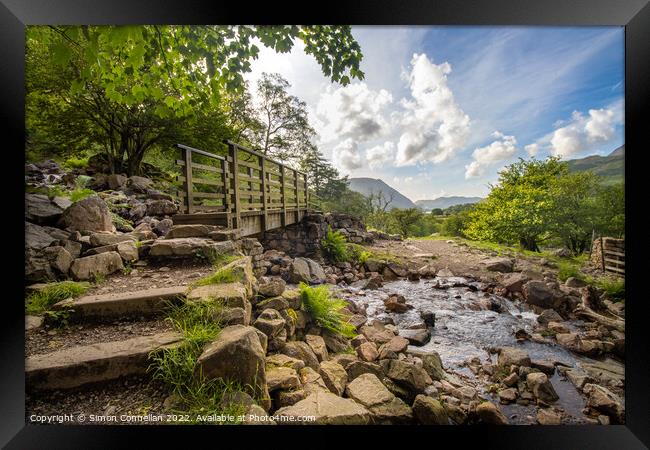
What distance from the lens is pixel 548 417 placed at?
85.8 inches

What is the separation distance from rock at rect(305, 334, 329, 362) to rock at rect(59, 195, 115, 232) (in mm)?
3191

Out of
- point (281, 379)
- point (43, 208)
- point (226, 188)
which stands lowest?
point (281, 379)

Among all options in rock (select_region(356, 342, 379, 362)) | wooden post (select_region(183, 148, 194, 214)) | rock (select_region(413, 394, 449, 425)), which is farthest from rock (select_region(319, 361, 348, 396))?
wooden post (select_region(183, 148, 194, 214))

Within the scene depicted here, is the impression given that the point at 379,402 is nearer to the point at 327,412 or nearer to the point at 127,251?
the point at 327,412

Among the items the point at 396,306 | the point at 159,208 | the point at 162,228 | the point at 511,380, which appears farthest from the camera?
the point at 159,208

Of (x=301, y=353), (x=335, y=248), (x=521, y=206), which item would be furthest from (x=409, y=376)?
(x=335, y=248)

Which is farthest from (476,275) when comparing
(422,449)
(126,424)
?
(126,424)

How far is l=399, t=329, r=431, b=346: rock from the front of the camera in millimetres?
3385

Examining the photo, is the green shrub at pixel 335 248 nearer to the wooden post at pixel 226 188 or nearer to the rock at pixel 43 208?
the wooden post at pixel 226 188

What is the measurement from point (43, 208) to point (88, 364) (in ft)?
8.99

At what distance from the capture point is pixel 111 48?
6.77ft

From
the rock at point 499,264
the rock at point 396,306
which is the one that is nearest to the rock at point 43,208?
the rock at point 396,306

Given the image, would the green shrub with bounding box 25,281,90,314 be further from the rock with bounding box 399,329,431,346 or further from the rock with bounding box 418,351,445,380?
the rock with bounding box 399,329,431,346
